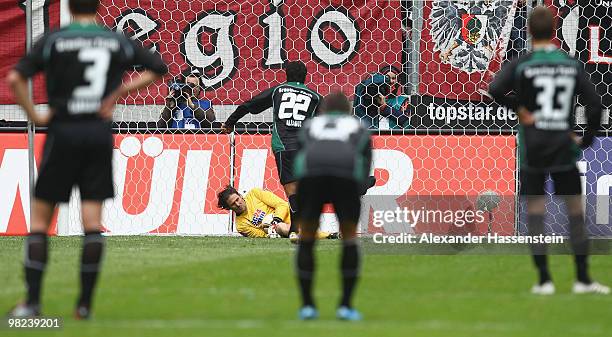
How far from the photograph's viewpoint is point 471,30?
1568cm

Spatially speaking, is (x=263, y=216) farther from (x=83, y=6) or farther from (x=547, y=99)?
(x=83, y=6)

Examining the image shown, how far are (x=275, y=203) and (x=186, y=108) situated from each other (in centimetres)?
176

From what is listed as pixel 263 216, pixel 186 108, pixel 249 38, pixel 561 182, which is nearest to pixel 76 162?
pixel 561 182

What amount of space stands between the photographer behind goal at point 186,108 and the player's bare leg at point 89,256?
8.41 meters

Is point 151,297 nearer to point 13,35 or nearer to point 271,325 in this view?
point 271,325

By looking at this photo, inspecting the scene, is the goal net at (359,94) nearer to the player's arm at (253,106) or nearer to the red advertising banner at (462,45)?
the red advertising banner at (462,45)

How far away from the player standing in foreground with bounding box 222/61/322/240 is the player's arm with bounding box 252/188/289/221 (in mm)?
1030

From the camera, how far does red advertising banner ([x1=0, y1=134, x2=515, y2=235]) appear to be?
15.3 metres

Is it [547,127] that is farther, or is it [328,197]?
[547,127]

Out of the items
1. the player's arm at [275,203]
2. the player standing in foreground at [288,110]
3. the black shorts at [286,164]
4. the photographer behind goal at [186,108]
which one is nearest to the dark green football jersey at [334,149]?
the player standing in foreground at [288,110]

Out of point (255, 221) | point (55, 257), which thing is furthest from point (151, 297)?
point (255, 221)

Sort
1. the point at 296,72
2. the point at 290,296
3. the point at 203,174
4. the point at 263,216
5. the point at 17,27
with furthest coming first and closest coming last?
the point at 17,27 < the point at 203,174 < the point at 263,216 < the point at 296,72 < the point at 290,296

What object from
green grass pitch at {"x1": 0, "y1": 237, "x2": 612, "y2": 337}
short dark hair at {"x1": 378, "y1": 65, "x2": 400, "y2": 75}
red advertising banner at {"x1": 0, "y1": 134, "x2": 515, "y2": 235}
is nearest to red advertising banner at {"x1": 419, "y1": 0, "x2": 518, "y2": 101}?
short dark hair at {"x1": 378, "y1": 65, "x2": 400, "y2": 75}

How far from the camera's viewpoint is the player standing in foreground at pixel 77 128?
7316 mm
